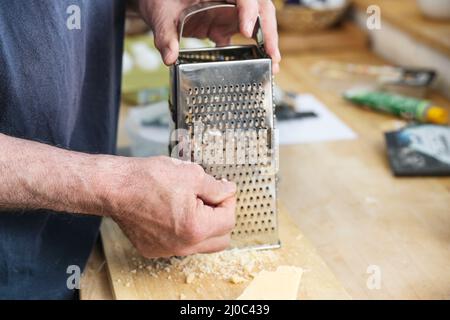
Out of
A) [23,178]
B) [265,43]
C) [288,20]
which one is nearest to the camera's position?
[23,178]

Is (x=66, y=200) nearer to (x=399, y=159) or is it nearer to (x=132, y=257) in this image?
(x=132, y=257)

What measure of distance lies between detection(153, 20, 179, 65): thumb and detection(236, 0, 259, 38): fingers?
0.13 m

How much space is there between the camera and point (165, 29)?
1.28 m

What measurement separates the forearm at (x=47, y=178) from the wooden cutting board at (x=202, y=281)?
7.6 inches

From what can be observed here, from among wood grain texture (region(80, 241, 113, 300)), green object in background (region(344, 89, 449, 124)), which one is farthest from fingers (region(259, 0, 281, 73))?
green object in background (region(344, 89, 449, 124))

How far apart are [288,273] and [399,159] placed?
1.85 feet

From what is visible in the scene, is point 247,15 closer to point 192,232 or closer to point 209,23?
point 209,23

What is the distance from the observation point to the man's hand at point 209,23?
1.21 meters

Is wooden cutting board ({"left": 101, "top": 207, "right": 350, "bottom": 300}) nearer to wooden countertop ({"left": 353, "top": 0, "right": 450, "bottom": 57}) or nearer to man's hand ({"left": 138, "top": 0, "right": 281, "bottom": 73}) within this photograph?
man's hand ({"left": 138, "top": 0, "right": 281, "bottom": 73})

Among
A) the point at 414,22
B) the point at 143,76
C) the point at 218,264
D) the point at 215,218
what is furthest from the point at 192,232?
the point at 414,22

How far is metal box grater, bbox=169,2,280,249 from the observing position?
→ 1.12 m

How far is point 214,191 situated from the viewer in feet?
3.65

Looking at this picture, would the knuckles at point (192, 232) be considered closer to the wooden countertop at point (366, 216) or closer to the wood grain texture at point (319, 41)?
the wooden countertop at point (366, 216)
